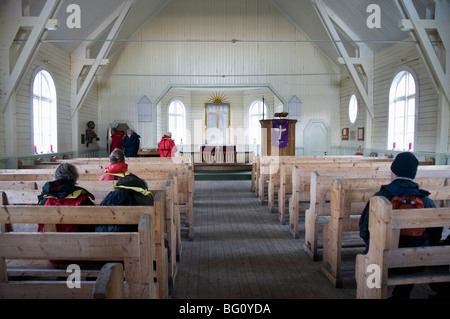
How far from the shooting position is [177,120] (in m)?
15.3

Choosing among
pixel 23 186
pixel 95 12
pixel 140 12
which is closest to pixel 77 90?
pixel 95 12

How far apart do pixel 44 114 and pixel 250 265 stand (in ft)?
23.2

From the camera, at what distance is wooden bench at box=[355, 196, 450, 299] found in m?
1.83

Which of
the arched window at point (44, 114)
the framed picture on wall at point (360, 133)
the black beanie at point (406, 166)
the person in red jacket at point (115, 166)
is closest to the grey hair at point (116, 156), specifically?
the person in red jacket at point (115, 166)

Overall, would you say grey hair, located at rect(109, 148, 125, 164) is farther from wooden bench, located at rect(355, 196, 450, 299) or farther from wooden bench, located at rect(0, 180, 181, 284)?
wooden bench, located at rect(355, 196, 450, 299)

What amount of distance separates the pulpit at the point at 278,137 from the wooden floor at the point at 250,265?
15.2 ft

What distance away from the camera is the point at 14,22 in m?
6.14

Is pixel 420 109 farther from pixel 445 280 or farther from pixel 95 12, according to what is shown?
pixel 95 12

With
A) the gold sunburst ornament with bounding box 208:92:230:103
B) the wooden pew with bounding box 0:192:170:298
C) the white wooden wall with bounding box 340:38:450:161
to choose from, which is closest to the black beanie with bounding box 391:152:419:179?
the wooden pew with bounding box 0:192:170:298

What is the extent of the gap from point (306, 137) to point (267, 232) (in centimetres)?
856

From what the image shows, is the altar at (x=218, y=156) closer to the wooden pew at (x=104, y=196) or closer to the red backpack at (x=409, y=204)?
the wooden pew at (x=104, y=196)

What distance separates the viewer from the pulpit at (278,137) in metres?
9.98

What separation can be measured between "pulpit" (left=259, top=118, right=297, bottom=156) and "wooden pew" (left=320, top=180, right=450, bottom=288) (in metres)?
6.98

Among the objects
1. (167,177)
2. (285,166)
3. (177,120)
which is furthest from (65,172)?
(177,120)
